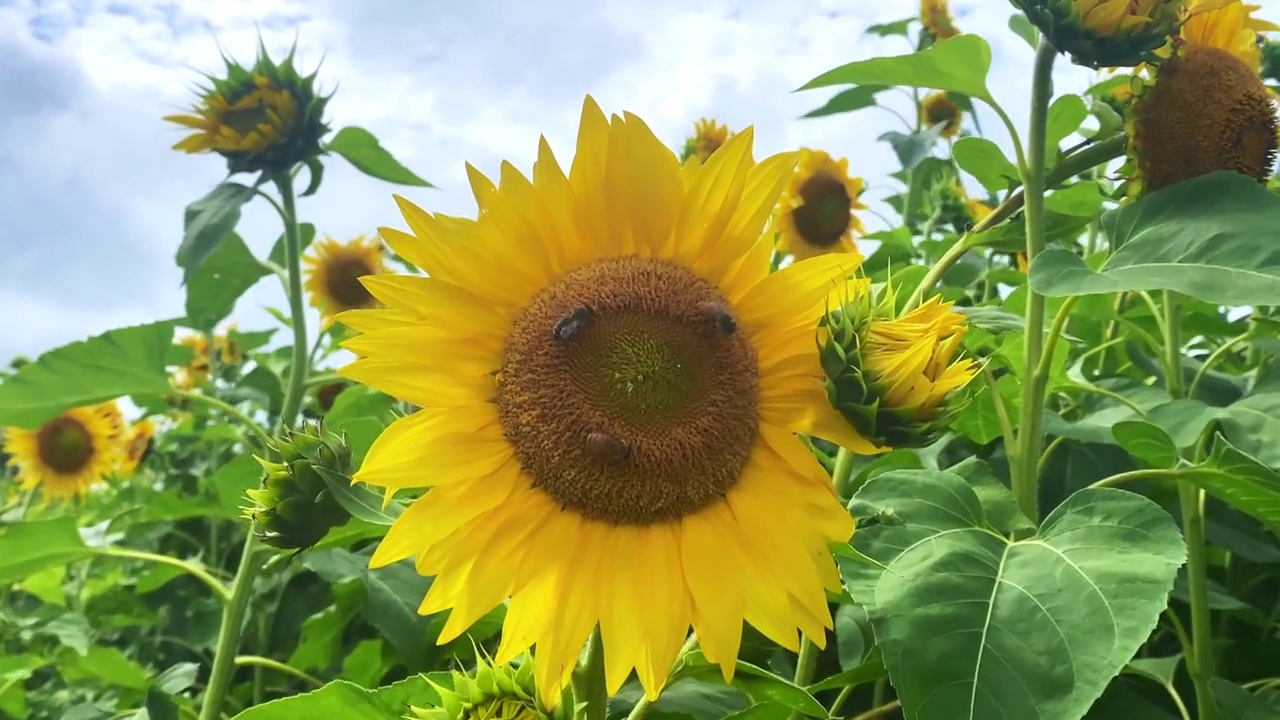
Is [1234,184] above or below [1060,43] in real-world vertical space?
below

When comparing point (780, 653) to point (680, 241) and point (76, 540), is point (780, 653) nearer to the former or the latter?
point (680, 241)

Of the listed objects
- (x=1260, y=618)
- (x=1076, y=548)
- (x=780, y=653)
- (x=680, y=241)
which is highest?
(x=680, y=241)

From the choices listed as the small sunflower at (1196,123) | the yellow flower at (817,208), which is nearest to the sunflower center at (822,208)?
the yellow flower at (817,208)

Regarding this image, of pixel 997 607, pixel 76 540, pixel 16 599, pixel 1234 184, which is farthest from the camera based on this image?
pixel 16 599

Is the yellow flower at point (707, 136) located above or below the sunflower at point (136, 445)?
above

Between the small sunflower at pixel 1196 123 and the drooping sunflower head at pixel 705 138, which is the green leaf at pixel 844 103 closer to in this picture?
the small sunflower at pixel 1196 123

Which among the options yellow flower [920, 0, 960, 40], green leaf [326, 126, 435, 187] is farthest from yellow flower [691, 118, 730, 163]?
green leaf [326, 126, 435, 187]

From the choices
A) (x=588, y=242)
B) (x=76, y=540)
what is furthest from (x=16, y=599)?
(x=588, y=242)

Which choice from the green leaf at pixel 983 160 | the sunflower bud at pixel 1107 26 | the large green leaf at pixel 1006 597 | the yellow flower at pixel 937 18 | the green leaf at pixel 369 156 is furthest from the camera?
the yellow flower at pixel 937 18
